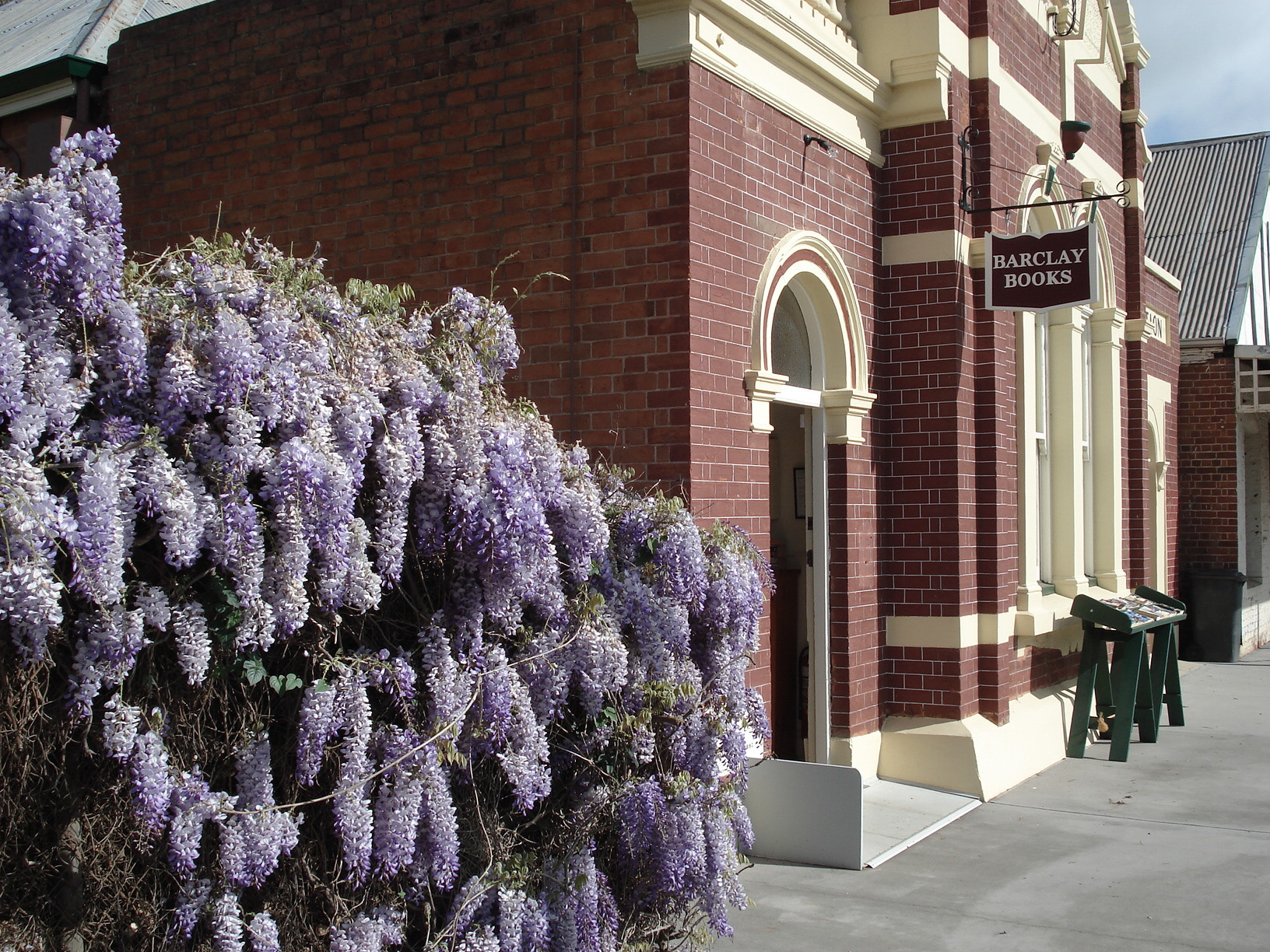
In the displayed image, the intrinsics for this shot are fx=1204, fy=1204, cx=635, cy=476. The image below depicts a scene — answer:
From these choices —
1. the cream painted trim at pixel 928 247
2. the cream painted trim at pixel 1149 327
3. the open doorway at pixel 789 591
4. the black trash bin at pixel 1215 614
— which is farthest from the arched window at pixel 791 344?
the black trash bin at pixel 1215 614

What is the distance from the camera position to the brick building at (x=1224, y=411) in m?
16.8

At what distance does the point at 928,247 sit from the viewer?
8320mm

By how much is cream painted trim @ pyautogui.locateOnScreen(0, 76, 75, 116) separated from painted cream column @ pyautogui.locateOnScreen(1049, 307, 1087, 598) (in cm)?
801

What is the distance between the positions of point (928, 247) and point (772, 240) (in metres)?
1.73

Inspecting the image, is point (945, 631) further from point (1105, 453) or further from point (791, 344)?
point (1105, 453)

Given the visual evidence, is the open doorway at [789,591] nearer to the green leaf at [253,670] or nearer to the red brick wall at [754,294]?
the red brick wall at [754,294]

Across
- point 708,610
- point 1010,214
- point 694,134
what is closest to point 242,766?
point 708,610

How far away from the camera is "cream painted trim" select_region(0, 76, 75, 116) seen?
8.84 meters

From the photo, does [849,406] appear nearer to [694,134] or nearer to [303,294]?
[694,134]

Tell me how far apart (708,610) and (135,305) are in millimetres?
2643

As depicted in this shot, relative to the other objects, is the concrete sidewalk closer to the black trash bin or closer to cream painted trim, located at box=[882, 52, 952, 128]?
cream painted trim, located at box=[882, 52, 952, 128]

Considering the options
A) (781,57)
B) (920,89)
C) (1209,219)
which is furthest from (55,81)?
(1209,219)

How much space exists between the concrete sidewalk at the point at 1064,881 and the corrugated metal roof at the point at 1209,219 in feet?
36.6

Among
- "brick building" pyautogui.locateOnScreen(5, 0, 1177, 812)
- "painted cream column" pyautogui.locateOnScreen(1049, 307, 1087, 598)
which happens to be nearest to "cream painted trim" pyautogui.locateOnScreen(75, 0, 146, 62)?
"brick building" pyautogui.locateOnScreen(5, 0, 1177, 812)
